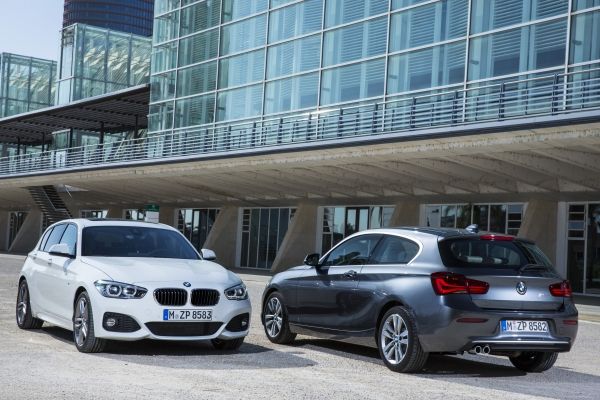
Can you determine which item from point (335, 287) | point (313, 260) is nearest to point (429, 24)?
point (313, 260)

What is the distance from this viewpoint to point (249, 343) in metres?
11.3

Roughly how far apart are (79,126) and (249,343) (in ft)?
181

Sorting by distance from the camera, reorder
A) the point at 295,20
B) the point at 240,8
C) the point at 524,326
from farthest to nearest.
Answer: the point at 240,8 < the point at 295,20 < the point at 524,326

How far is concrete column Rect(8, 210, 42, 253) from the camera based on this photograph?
6291 cm

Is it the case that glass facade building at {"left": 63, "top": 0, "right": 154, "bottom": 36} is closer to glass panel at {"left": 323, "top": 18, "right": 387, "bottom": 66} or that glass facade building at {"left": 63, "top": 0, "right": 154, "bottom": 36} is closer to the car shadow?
glass panel at {"left": 323, "top": 18, "right": 387, "bottom": 66}

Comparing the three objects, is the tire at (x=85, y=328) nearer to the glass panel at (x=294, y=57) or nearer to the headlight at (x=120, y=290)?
the headlight at (x=120, y=290)

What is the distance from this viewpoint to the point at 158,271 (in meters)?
9.83

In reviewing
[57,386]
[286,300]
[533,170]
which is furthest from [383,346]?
[533,170]

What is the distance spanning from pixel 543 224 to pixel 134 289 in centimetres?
2263

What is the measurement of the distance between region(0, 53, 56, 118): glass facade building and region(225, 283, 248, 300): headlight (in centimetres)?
7155

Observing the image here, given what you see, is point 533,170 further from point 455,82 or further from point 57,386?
point 57,386

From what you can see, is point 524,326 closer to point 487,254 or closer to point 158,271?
point 487,254

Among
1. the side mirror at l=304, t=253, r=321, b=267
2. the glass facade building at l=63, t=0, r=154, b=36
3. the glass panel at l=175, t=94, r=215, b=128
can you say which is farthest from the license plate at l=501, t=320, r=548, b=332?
the glass facade building at l=63, t=0, r=154, b=36

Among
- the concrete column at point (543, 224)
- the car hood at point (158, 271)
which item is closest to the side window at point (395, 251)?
the car hood at point (158, 271)
